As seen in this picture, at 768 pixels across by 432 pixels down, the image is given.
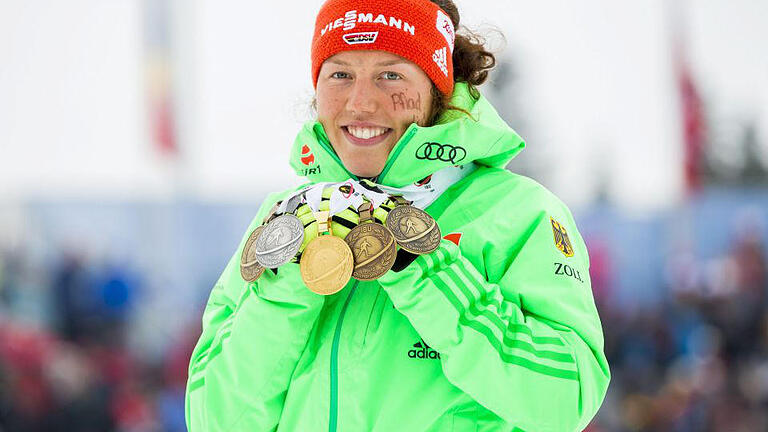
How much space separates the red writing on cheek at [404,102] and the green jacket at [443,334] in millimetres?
84

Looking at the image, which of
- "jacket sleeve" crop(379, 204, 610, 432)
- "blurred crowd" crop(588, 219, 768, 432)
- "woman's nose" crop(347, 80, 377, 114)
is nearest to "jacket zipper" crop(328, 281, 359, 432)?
"jacket sleeve" crop(379, 204, 610, 432)

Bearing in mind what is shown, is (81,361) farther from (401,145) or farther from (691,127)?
(401,145)

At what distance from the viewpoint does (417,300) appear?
1.74 meters

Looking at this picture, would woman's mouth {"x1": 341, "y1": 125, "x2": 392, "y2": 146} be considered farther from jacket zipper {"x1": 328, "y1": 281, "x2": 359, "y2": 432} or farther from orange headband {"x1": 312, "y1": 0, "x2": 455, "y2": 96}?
jacket zipper {"x1": 328, "y1": 281, "x2": 359, "y2": 432}

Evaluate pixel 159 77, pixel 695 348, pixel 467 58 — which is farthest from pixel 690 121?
pixel 467 58

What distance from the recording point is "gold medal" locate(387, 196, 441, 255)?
1701 mm

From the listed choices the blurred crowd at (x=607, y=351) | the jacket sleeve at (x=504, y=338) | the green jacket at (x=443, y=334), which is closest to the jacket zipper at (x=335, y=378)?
the green jacket at (x=443, y=334)

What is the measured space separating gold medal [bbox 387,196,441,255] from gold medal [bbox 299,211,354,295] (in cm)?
10

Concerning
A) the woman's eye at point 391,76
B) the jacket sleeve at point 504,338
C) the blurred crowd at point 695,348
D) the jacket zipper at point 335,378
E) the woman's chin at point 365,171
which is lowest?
the blurred crowd at point 695,348

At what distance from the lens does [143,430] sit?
27.6 feet

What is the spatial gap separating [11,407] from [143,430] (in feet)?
3.92

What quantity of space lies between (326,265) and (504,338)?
0.38 metres

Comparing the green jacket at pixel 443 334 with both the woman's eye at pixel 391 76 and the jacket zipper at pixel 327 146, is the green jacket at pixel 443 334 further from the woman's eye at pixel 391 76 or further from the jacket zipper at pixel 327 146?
the woman's eye at pixel 391 76

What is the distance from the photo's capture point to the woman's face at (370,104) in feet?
6.47
